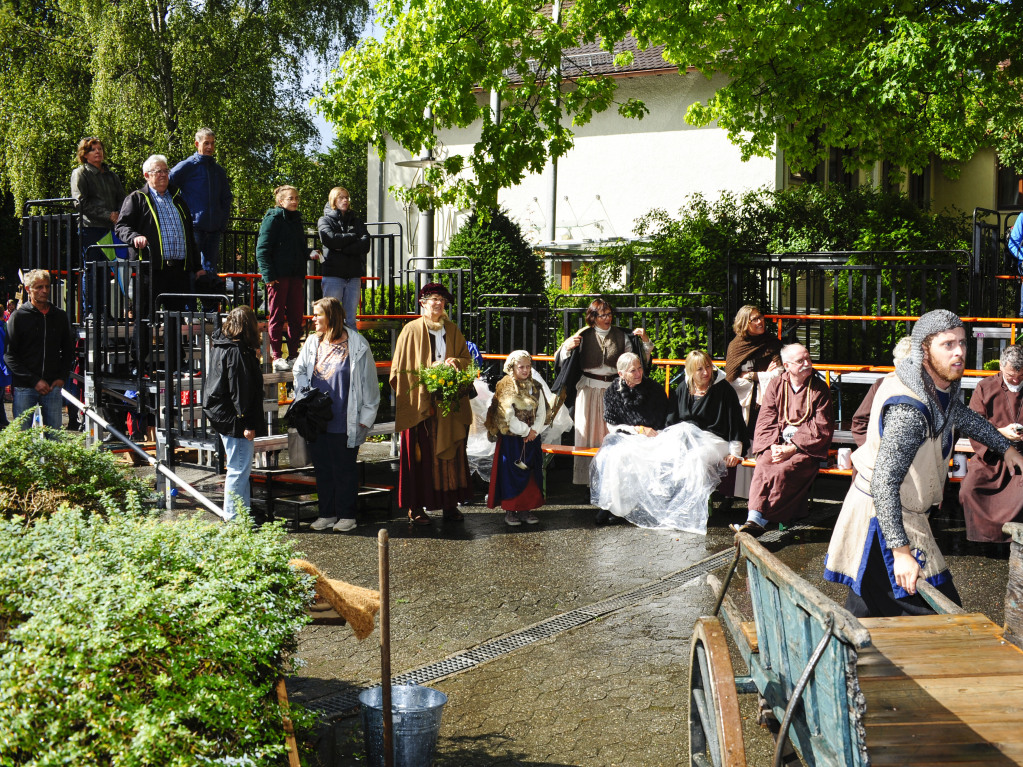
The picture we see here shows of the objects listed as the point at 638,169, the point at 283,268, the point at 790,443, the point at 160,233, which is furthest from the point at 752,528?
the point at 638,169

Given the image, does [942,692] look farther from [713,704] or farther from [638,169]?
[638,169]

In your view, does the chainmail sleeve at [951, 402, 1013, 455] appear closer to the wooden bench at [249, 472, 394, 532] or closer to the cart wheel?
the cart wheel

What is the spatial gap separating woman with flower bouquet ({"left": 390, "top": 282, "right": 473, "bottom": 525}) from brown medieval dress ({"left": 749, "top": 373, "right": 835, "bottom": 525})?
259 centimetres

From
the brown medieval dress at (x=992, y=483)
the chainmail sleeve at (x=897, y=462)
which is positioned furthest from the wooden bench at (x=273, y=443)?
the chainmail sleeve at (x=897, y=462)

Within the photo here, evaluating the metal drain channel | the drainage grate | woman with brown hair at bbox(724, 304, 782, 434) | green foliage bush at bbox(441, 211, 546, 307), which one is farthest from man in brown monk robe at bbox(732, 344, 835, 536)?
green foliage bush at bbox(441, 211, 546, 307)

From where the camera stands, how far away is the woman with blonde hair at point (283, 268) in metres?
10.3

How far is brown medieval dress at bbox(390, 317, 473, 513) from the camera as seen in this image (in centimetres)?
904

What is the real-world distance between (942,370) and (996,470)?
4720 millimetres

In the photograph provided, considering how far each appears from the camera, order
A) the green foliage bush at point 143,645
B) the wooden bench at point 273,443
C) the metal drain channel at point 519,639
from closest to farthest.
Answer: the green foliage bush at point 143,645 < the metal drain channel at point 519,639 < the wooden bench at point 273,443

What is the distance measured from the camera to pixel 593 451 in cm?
1041

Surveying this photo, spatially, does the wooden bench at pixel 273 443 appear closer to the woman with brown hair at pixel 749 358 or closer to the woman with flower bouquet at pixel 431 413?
the woman with flower bouquet at pixel 431 413

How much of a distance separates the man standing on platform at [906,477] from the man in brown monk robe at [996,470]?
3.95m

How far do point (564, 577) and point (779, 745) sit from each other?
4511mm

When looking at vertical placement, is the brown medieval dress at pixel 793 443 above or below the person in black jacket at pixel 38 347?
below
